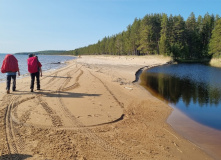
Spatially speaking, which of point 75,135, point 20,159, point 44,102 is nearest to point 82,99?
point 44,102

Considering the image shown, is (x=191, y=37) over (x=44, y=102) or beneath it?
over

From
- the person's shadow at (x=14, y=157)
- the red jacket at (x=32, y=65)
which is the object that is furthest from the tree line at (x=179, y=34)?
the person's shadow at (x=14, y=157)

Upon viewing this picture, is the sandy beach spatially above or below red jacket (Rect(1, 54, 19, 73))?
below

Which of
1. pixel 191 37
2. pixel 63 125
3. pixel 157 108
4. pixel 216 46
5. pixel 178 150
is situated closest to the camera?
pixel 178 150

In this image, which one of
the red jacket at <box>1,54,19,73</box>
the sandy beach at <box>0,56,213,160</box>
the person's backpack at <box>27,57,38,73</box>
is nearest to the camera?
the sandy beach at <box>0,56,213,160</box>

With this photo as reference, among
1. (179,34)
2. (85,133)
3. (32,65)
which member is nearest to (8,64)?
(32,65)

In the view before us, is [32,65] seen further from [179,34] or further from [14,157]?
[179,34]

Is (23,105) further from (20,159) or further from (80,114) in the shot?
(20,159)

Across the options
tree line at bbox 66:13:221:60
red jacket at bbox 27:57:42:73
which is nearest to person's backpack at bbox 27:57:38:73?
red jacket at bbox 27:57:42:73

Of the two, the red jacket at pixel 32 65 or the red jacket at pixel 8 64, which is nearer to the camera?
the red jacket at pixel 8 64

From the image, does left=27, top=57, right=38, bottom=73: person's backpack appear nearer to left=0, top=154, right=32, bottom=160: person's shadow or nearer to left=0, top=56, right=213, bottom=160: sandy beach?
left=0, top=56, right=213, bottom=160: sandy beach

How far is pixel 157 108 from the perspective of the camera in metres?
7.62

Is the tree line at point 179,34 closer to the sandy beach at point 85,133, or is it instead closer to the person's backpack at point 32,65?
the person's backpack at point 32,65

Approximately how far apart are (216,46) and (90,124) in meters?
51.3
